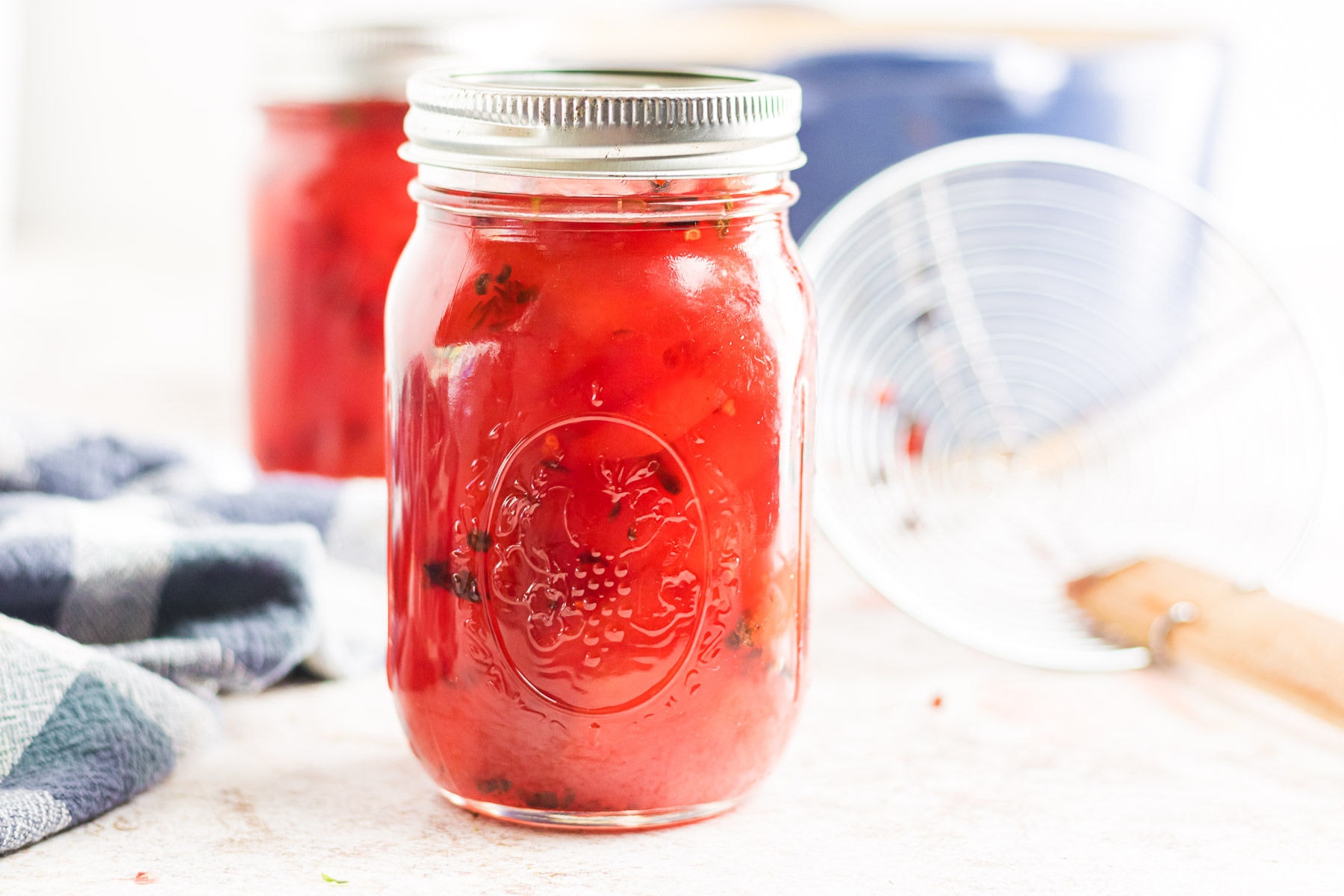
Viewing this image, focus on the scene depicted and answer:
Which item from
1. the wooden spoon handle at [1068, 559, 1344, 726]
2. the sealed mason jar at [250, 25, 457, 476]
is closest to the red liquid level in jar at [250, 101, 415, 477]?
the sealed mason jar at [250, 25, 457, 476]

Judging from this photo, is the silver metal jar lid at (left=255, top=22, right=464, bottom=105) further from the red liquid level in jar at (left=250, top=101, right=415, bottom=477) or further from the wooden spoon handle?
the wooden spoon handle

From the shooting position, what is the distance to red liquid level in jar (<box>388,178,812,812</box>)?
0.63m

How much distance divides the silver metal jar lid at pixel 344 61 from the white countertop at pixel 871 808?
1.52ft

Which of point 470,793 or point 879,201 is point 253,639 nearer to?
point 470,793

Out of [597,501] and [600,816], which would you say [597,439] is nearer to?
[597,501]

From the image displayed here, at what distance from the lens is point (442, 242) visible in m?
0.67

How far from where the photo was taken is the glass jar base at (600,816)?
2.21 feet

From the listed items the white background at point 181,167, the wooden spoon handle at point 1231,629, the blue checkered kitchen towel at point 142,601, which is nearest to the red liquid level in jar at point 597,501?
the blue checkered kitchen towel at point 142,601

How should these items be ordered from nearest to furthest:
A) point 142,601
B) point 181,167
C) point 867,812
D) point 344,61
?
point 867,812
point 142,601
point 344,61
point 181,167

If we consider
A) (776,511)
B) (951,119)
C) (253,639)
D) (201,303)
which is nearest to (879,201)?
(951,119)

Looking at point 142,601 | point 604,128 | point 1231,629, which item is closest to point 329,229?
point 142,601

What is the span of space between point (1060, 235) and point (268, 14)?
667 millimetres

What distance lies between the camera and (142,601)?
823 millimetres

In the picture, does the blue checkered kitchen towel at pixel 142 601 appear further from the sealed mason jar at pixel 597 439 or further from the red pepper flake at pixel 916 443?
the red pepper flake at pixel 916 443
